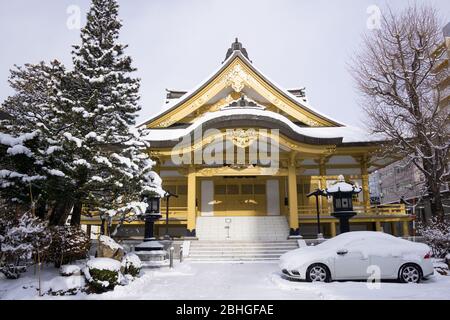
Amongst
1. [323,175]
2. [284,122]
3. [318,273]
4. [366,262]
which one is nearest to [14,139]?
[318,273]

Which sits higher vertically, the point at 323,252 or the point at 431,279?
the point at 323,252

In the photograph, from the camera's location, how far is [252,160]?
1875 cm

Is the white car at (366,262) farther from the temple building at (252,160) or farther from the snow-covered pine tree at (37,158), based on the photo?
the temple building at (252,160)

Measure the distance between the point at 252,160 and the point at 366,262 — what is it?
398 inches

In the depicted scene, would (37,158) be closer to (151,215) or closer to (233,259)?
(151,215)

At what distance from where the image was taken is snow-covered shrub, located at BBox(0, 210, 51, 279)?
8250 millimetres

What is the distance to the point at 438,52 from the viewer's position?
14.9 metres

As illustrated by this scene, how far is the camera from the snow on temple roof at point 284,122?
17.6 metres

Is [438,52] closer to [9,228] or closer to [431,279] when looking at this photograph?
[431,279]

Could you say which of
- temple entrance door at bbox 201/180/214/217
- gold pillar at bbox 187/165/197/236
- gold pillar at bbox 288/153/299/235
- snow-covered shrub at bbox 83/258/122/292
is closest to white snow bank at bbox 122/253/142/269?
snow-covered shrub at bbox 83/258/122/292

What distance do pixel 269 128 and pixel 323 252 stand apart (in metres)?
9.14

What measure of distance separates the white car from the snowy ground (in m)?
0.31
